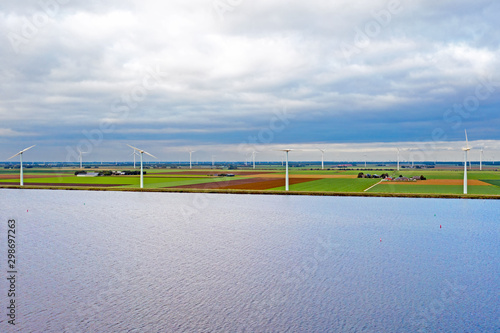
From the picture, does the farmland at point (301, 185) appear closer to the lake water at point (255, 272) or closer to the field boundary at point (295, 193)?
the field boundary at point (295, 193)

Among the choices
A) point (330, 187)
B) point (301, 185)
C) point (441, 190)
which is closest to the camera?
point (441, 190)

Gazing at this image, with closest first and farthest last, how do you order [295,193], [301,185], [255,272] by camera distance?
[255,272] < [295,193] < [301,185]

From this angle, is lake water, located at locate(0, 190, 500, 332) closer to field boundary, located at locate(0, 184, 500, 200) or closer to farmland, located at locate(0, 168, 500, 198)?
field boundary, located at locate(0, 184, 500, 200)

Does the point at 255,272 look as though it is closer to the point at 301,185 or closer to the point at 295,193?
the point at 295,193

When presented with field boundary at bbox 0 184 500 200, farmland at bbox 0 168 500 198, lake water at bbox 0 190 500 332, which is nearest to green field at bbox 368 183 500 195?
farmland at bbox 0 168 500 198

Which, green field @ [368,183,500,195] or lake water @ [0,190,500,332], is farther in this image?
green field @ [368,183,500,195]

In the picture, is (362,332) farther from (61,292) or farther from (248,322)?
(61,292)

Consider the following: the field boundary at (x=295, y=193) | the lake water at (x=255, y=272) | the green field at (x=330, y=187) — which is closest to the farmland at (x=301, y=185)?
the green field at (x=330, y=187)

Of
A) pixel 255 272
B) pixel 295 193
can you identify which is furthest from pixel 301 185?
pixel 255 272

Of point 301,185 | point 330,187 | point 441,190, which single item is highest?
point 301,185
